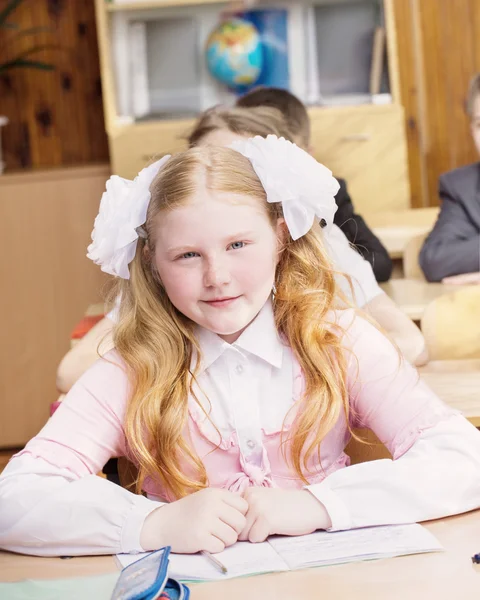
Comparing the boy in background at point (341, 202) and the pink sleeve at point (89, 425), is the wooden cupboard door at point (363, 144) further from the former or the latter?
the pink sleeve at point (89, 425)

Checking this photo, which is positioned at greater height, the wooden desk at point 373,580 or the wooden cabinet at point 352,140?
the wooden cabinet at point 352,140

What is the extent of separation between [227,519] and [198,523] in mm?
35

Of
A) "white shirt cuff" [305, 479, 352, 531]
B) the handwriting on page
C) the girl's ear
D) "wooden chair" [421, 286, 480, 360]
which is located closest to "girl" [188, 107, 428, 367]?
"wooden chair" [421, 286, 480, 360]

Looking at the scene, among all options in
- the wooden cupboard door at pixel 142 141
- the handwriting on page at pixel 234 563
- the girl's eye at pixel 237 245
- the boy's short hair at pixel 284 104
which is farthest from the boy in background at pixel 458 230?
the handwriting on page at pixel 234 563

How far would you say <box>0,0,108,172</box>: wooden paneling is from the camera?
416 cm

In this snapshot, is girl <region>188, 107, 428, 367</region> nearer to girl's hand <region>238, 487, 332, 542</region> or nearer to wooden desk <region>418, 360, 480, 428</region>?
wooden desk <region>418, 360, 480, 428</region>

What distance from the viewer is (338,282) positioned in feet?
6.41

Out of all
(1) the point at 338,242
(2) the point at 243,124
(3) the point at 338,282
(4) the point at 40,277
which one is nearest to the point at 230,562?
(3) the point at 338,282

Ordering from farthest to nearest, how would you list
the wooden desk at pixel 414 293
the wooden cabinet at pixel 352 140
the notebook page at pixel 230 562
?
the wooden cabinet at pixel 352 140 < the wooden desk at pixel 414 293 < the notebook page at pixel 230 562

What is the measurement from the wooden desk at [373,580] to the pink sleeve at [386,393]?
0.75 feet

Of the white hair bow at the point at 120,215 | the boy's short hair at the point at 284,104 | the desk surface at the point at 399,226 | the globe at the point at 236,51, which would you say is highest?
the globe at the point at 236,51

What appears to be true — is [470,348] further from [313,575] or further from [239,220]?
[313,575]

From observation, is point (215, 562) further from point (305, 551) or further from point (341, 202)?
point (341, 202)

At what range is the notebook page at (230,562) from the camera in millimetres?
1032
